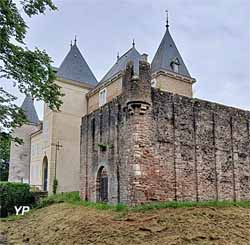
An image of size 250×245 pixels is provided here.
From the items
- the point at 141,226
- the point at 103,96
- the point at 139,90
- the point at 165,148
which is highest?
the point at 103,96

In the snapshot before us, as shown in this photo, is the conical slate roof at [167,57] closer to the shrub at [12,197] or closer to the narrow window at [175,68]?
the narrow window at [175,68]

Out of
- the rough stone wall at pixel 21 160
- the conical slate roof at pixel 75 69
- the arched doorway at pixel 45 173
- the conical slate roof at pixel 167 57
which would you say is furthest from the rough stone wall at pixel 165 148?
the rough stone wall at pixel 21 160

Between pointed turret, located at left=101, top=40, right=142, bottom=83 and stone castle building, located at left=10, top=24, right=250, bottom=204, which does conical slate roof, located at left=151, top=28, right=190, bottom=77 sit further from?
stone castle building, located at left=10, top=24, right=250, bottom=204

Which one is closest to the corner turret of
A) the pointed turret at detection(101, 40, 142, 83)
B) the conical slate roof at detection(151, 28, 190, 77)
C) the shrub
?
the conical slate roof at detection(151, 28, 190, 77)

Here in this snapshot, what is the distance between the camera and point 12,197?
26469 mm

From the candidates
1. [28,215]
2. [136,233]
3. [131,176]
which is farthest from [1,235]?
[136,233]

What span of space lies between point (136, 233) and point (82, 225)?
266cm

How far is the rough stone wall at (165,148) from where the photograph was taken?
16672mm

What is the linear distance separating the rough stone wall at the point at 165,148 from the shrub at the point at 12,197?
25.3ft

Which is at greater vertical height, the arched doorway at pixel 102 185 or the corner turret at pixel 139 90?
the corner turret at pixel 139 90

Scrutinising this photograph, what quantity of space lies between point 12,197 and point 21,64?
16.9 meters

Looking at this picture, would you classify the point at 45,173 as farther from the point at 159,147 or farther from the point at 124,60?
the point at 159,147

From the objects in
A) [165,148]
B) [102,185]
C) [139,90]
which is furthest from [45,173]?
[139,90]

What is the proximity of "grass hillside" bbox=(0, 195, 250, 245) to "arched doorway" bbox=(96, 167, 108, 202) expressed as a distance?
5.15 feet
